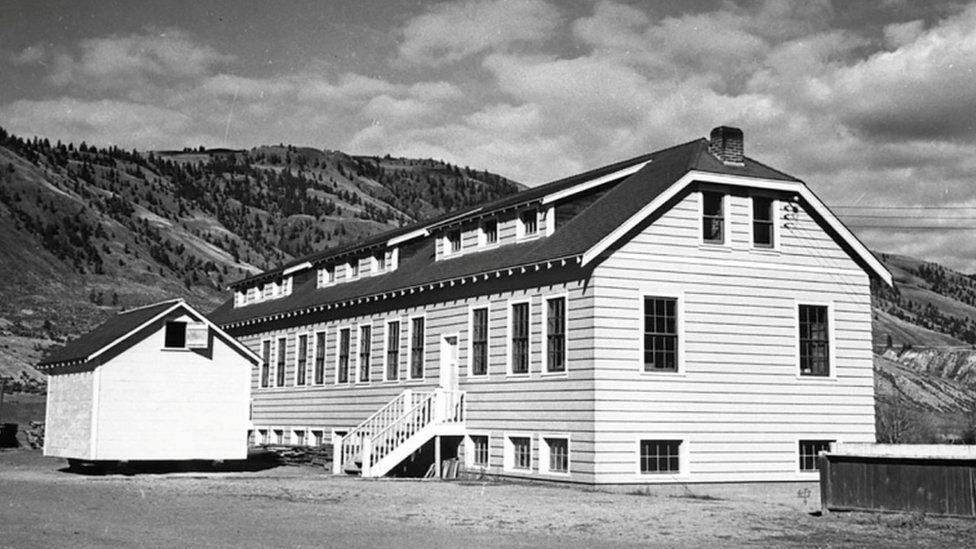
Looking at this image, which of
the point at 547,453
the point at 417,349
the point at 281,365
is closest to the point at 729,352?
the point at 547,453

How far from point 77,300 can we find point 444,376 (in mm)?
65569

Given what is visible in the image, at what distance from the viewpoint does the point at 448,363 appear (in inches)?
1202

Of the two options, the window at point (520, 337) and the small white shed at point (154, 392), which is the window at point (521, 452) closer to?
the window at point (520, 337)

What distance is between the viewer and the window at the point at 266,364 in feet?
138

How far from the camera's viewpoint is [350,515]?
59.6ft

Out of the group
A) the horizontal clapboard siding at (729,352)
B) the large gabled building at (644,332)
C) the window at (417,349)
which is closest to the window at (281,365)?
the large gabled building at (644,332)

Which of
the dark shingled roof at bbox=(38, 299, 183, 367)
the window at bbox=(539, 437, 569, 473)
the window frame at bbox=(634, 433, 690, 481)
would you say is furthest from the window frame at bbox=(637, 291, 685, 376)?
the dark shingled roof at bbox=(38, 299, 183, 367)

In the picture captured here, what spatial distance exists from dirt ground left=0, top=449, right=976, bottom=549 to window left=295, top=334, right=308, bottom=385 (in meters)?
13.2

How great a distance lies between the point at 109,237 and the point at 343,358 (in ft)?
263

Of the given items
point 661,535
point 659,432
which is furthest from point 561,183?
point 661,535

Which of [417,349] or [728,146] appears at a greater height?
[728,146]

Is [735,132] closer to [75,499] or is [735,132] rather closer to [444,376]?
[444,376]

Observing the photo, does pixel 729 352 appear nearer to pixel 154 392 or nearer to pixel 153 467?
pixel 154 392

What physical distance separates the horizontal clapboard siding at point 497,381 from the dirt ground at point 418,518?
168 cm
